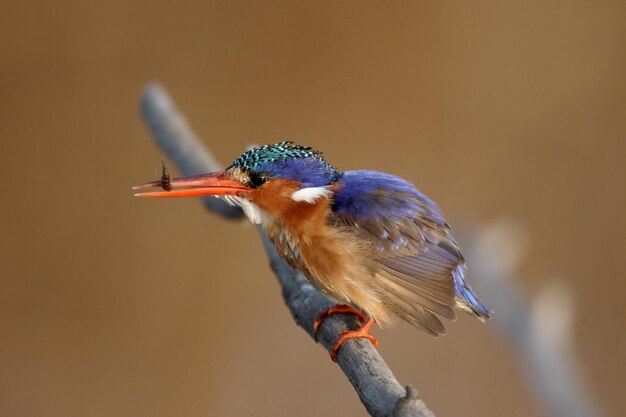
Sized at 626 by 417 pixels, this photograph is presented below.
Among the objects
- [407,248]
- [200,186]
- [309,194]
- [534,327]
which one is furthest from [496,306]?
[200,186]

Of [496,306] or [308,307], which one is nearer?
[308,307]

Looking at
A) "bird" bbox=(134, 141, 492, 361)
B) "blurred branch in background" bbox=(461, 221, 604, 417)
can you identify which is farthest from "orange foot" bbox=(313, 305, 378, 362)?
"blurred branch in background" bbox=(461, 221, 604, 417)

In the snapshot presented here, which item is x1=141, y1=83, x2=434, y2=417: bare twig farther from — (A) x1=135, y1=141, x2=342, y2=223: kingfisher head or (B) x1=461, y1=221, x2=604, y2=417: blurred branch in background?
(B) x1=461, y1=221, x2=604, y2=417: blurred branch in background

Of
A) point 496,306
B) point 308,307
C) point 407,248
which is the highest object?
point 407,248

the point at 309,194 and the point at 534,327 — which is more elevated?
the point at 309,194

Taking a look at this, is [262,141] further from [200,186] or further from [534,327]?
[200,186]

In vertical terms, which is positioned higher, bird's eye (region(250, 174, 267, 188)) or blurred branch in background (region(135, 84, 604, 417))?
bird's eye (region(250, 174, 267, 188))

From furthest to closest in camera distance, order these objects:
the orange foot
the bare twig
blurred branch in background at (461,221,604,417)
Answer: blurred branch in background at (461,221,604,417) → the orange foot → the bare twig

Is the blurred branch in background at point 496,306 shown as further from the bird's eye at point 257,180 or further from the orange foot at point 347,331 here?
the bird's eye at point 257,180
